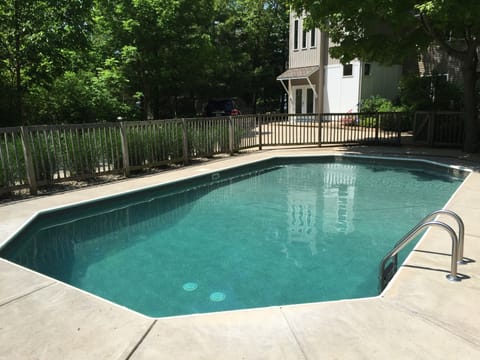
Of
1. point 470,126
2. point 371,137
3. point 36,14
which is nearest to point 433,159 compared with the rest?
point 470,126

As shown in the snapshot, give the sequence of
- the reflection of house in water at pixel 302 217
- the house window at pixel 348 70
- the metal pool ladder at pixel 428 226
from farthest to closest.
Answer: the house window at pixel 348 70
the reflection of house in water at pixel 302 217
the metal pool ladder at pixel 428 226

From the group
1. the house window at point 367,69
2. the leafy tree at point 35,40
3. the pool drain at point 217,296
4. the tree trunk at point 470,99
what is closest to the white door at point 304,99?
the house window at point 367,69

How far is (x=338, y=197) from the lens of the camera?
320 inches

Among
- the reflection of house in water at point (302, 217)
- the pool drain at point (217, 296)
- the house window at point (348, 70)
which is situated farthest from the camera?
the house window at point (348, 70)

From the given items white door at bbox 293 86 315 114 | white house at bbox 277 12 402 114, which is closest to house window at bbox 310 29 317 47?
white house at bbox 277 12 402 114

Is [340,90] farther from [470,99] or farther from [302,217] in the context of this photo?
[302,217]

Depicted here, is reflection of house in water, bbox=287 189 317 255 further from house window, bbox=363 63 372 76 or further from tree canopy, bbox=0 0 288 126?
house window, bbox=363 63 372 76

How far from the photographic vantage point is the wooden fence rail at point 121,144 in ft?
23.8

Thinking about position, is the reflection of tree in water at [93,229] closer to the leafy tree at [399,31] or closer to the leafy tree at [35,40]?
the leafy tree at [35,40]

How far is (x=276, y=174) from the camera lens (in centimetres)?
1057

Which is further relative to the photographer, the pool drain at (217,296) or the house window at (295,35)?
the house window at (295,35)

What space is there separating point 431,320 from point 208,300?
2.16 meters

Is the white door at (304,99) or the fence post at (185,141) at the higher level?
the white door at (304,99)

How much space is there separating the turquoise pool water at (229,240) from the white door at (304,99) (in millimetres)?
14902
